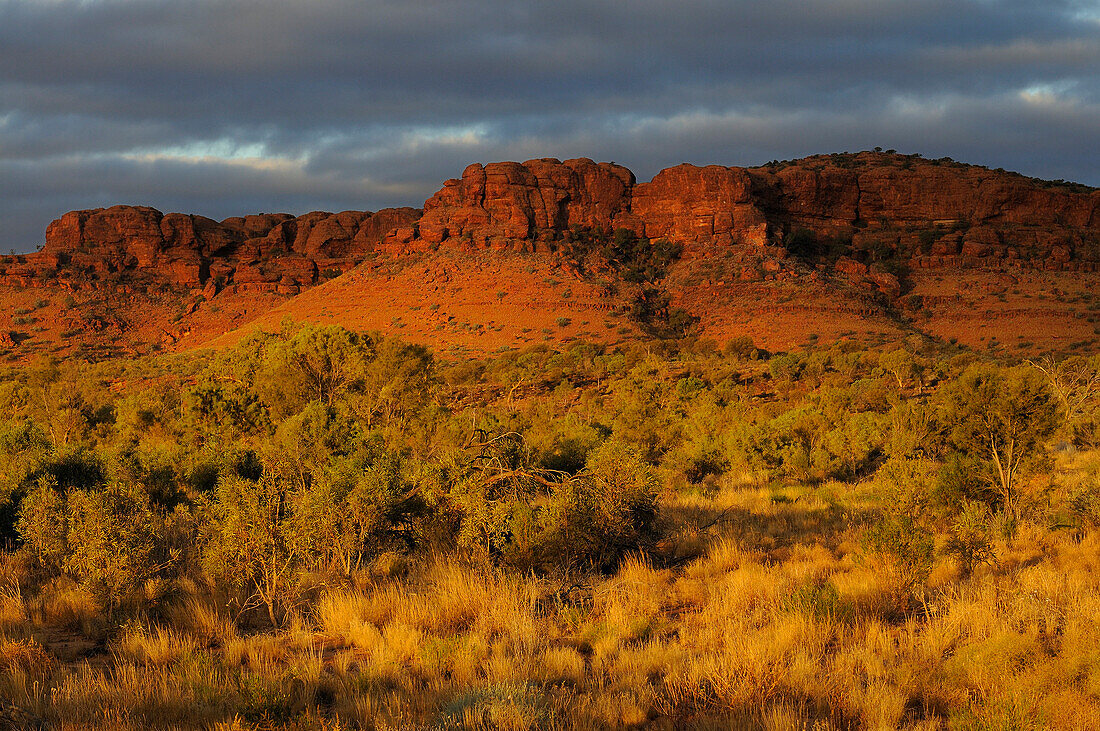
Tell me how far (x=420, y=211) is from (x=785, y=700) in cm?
10820

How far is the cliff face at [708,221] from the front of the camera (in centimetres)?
7725

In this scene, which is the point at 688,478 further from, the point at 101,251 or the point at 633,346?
the point at 101,251

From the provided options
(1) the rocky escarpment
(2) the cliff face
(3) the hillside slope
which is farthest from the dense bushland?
(1) the rocky escarpment

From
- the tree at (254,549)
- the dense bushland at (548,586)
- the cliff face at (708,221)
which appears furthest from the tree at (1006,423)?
the cliff face at (708,221)

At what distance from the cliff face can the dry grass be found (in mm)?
69268

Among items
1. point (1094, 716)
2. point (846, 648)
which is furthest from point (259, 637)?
point (1094, 716)

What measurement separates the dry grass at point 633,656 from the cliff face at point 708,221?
6927 centimetres

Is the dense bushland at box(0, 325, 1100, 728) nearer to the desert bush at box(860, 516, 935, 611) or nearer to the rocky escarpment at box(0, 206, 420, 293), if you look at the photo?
the desert bush at box(860, 516, 935, 611)

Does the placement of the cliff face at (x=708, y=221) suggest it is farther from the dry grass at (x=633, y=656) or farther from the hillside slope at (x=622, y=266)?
the dry grass at (x=633, y=656)

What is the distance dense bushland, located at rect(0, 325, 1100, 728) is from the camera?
4.81m

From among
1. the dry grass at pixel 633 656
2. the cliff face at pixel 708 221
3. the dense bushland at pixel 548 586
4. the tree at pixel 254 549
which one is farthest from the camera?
the cliff face at pixel 708 221

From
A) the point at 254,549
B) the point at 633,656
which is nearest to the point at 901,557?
the point at 633,656

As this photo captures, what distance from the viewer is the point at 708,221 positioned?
78.4 m

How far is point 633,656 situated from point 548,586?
2082mm
